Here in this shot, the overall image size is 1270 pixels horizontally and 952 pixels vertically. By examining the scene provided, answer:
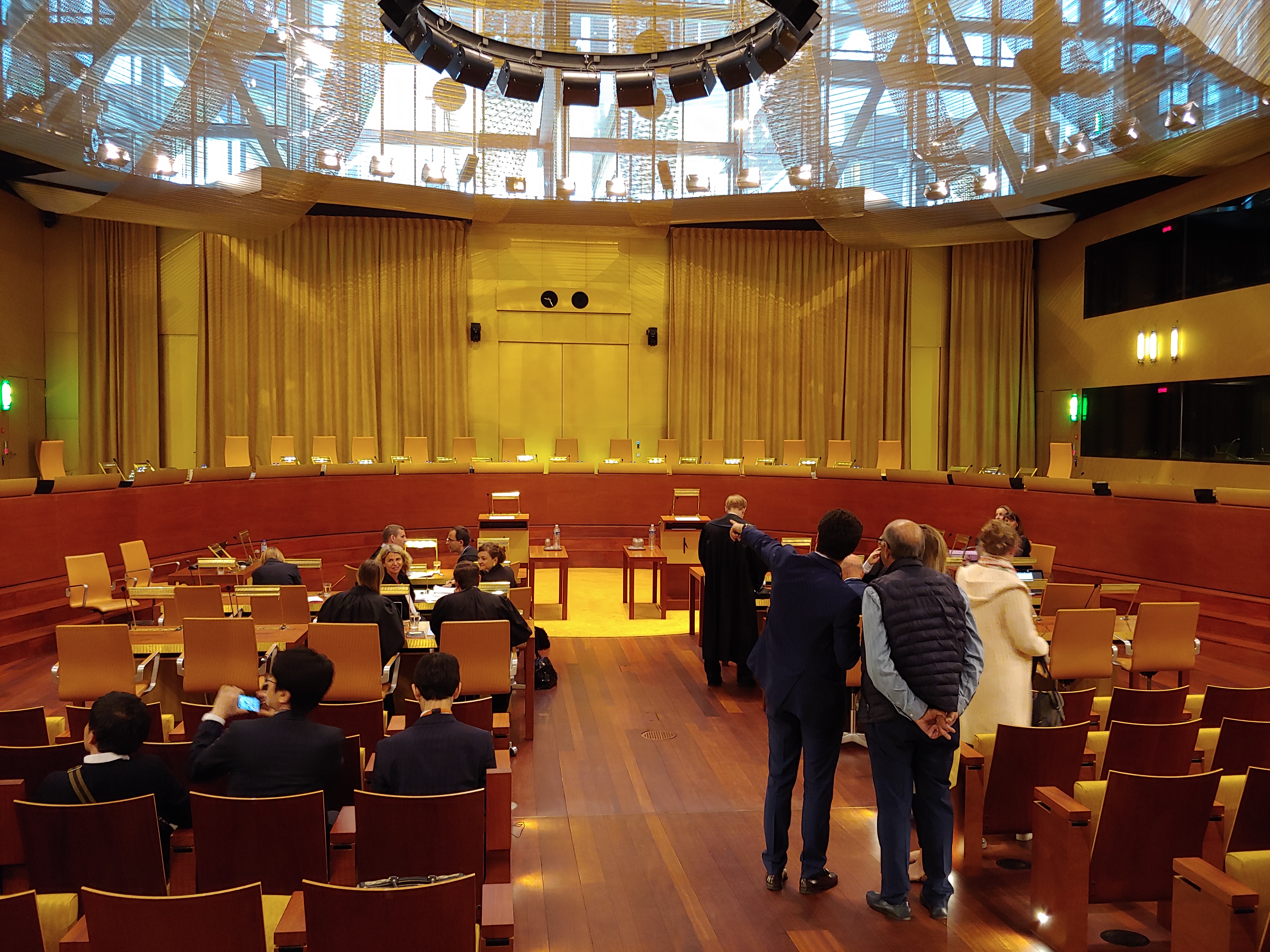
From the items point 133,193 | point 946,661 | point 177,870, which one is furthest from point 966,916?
point 133,193

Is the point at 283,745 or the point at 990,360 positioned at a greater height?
the point at 990,360

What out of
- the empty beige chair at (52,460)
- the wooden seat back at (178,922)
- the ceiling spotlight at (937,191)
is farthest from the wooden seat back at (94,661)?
the ceiling spotlight at (937,191)

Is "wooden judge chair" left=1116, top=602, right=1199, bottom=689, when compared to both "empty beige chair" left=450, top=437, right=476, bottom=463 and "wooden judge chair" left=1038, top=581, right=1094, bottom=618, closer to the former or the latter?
"wooden judge chair" left=1038, top=581, right=1094, bottom=618

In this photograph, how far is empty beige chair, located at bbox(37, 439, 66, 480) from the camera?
10664 millimetres

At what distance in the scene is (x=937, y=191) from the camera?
37.7 feet

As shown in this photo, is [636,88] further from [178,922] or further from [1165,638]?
[178,922]

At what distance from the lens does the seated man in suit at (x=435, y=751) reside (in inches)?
112

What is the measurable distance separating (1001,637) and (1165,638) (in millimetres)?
2521

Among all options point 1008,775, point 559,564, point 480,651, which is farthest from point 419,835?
point 559,564

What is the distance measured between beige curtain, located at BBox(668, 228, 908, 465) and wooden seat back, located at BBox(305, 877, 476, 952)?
537 inches

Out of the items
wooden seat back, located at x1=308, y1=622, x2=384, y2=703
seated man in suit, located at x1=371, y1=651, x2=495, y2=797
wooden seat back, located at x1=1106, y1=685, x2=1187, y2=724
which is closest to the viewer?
seated man in suit, located at x1=371, y1=651, x2=495, y2=797

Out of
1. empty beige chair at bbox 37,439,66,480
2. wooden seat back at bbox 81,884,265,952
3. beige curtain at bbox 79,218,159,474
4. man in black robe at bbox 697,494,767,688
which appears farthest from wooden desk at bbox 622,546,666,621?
beige curtain at bbox 79,218,159,474

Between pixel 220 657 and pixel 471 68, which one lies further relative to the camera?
pixel 471 68

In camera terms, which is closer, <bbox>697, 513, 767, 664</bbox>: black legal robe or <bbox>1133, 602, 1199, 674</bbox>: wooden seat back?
<bbox>1133, 602, 1199, 674</bbox>: wooden seat back
